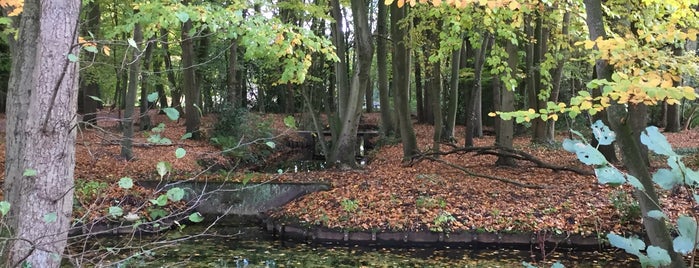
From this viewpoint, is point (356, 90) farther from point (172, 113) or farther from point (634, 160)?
point (172, 113)

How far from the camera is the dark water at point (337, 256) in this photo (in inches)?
261

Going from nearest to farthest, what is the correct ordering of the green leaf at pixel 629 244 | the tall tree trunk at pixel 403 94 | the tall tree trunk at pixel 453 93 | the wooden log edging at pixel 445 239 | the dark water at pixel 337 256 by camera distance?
the green leaf at pixel 629 244 < the dark water at pixel 337 256 < the wooden log edging at pixel 445 239 < the tall tree trunk at pixel 403 94 < the tall tree trunk at pixel 453 93

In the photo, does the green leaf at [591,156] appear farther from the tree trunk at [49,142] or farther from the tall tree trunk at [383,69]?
the tall tree trunk at [383,69]

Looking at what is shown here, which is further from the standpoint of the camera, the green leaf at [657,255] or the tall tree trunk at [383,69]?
the tall tree trunk at [383,69]

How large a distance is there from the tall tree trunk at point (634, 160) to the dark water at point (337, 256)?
4136 mm

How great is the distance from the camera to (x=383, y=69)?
1492 cm

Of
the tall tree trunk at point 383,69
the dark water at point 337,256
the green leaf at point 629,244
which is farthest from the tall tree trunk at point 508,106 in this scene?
the green leaf at point 629,244

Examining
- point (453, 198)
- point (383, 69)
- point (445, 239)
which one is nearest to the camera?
point (445, 239)

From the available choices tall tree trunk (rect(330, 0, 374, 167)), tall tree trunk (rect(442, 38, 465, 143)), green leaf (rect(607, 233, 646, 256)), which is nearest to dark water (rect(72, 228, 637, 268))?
tall tree trunk (rect(330, 0, 374, 167))

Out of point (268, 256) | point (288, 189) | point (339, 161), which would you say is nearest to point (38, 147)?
point (268, 256)

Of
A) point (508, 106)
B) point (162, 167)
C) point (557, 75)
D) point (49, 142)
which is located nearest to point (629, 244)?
point (162, 167)

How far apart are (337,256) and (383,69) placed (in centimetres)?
874

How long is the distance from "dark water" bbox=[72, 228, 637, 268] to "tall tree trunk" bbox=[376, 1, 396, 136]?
239 inches

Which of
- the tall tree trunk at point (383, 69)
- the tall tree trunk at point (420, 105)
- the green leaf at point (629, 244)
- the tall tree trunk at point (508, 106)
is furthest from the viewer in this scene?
the tall tree trunk at point (420, 105)
